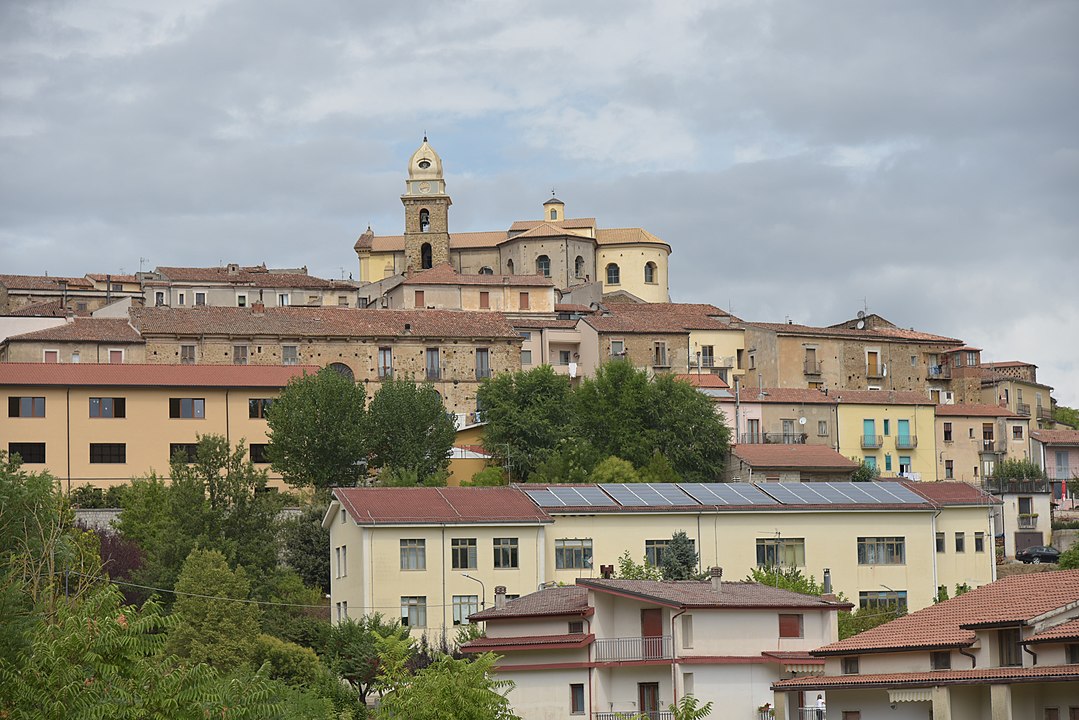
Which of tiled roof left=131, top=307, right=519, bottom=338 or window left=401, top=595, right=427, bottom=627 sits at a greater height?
tiled roof left=131, top=307, right=519, bottom=338

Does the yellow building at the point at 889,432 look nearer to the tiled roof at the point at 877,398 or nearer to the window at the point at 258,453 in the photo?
the tiled roof at the point at 877,398

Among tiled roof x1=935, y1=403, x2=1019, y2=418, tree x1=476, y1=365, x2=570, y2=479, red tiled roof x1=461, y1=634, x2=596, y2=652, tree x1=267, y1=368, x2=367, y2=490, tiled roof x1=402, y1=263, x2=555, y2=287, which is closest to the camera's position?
red tiled roof x1=461, y1=634, x2=596, y2=652

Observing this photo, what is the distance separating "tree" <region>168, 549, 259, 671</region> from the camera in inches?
1939

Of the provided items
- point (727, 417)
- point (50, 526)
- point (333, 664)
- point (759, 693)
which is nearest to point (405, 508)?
point (333, 664)

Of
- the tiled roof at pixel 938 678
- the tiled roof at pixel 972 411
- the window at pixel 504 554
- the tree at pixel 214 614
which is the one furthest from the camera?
the tiled roof at pixel 972 411

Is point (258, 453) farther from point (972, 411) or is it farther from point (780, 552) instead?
point (972, 411)

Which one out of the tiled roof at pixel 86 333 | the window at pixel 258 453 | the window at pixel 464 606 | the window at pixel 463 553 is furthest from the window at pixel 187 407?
the window at pixel 464 606

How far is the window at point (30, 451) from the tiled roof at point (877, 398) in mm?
38124

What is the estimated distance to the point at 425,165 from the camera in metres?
130

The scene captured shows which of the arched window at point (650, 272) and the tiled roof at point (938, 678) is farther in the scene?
the arched window at point (650, 272)

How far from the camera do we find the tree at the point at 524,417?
7631 cm

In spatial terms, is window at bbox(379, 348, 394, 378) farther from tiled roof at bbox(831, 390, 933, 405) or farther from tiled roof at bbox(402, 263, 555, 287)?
tiled roof at bbox(831, 390, 933, 405)

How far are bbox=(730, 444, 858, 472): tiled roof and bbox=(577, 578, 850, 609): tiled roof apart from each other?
30.5 m

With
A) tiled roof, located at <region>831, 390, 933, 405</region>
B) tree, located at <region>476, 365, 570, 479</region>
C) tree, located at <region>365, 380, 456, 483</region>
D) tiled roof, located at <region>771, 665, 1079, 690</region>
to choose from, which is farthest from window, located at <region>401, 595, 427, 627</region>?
tiled roof, located at <region>831, 390, 933, 405</region>
